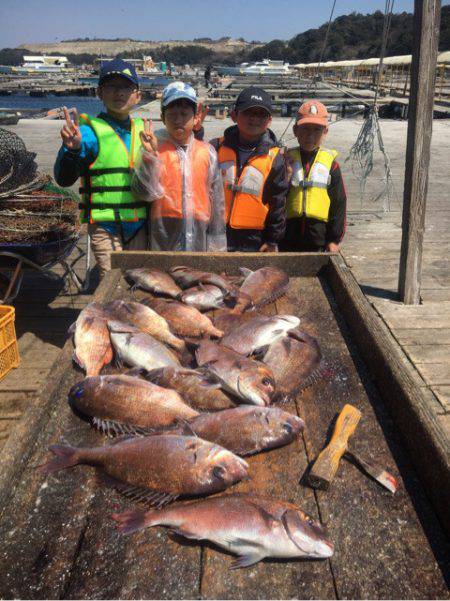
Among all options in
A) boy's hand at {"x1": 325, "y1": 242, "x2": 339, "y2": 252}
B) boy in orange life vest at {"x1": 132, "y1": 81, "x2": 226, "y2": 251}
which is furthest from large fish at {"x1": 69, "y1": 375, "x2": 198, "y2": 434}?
boy's hand at {"x1": 325, "y1": 242, "x2": 339, "y2": 252}

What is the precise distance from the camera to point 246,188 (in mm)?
4074

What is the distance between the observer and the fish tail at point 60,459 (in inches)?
69.8

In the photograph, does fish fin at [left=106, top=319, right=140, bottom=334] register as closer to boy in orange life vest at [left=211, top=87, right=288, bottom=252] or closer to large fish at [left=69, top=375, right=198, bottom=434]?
large fish at [left=69, top=375, right=198, bottom=434]

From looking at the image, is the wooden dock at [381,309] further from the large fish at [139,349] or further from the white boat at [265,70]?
the white boat at [265,70]

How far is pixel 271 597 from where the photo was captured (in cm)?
138

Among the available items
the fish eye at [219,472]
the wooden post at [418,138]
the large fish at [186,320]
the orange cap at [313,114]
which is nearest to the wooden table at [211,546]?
the fish eye at [219,472]

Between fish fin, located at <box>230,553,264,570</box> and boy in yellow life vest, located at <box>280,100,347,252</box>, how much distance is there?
340cm

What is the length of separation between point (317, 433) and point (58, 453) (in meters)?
1.02

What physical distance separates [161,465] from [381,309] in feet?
14.6

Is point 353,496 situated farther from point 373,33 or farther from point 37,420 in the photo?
point 373,33

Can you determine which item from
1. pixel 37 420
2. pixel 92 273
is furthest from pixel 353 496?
pixel 92 273

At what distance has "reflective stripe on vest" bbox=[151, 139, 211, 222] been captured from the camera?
365 cm

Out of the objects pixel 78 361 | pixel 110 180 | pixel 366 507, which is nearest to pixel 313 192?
pixel 110 180

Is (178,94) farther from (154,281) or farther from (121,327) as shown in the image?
(121,327)
